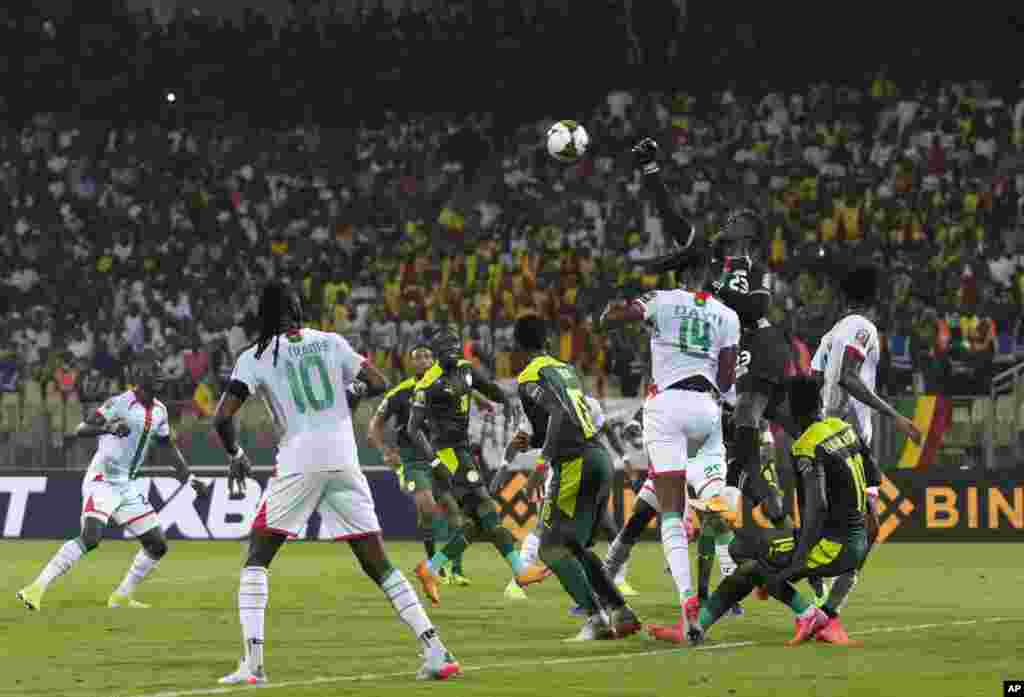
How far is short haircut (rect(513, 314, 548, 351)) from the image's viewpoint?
1479 centimetres

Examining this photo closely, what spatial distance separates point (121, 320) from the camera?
42188mm

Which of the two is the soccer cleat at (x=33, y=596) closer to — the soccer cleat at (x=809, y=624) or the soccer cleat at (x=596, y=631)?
the soccer cleat at (x=596, y=631)

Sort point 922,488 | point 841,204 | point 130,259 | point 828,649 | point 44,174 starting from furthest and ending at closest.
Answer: point 44,174
point 130,259
point 841,204
point 922,488
point 828,649

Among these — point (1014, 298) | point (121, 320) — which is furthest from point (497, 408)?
point (121, 320)

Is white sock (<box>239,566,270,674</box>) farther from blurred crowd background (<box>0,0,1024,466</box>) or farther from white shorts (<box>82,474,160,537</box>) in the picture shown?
blurred crowd background (<box>0,0,1024,466</box>)

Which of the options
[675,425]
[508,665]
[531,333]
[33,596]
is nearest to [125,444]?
[33,596]

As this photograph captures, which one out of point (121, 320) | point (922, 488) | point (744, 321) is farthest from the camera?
point (121, 320)

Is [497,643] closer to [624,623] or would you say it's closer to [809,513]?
[624,623]

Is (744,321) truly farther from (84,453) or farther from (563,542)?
(84,453)

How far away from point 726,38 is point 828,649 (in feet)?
109

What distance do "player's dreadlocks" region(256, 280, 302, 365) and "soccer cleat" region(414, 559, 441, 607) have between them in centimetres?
684

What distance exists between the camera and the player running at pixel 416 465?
21094 millimetres

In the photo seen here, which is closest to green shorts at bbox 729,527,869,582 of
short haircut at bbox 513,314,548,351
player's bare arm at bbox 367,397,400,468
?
short haircut at bbox 513,314,548,351

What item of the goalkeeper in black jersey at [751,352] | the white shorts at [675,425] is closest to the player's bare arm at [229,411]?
the white shorts at [675,425]
